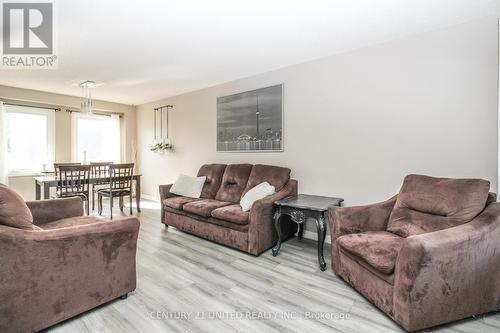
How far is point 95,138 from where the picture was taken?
571 centimetres

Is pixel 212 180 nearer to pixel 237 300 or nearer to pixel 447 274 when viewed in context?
pixel 237 300

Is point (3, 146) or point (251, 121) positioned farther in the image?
point (3, 146)

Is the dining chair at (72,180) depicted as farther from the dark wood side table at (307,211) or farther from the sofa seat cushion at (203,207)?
the dark wood side table at (307,211)

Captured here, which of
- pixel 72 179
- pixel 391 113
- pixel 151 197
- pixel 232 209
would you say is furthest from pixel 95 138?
pixel 391 113

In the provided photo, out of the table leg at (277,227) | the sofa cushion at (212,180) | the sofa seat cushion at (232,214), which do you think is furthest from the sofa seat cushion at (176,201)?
the table leg at (277,227)

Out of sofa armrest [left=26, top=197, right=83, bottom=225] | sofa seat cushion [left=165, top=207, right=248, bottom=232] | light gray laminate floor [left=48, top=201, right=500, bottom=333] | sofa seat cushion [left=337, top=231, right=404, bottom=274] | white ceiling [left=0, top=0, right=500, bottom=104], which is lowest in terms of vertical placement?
light gray laminate floor [left=48, top=201, right=500, bottom=333]

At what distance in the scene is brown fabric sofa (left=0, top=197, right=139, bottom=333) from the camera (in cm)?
145

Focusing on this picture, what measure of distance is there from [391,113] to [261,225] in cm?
184

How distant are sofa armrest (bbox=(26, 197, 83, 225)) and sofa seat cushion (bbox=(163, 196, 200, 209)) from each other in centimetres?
110

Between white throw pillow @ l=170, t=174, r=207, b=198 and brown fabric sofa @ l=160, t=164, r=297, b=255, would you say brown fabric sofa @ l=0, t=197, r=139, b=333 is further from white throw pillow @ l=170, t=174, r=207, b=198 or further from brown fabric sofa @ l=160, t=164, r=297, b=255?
white throw pillow @ l=170, t=174, r=207, b=198

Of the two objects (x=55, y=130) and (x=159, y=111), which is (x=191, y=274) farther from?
(x=55, y=130)

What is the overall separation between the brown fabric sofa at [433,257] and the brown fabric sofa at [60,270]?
1771mm

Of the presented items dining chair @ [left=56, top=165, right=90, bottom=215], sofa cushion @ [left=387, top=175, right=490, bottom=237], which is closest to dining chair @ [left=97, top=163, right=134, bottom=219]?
dining chair @ [left=56, top=165, right=90, bottom=215]

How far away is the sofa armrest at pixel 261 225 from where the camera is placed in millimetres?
2744
